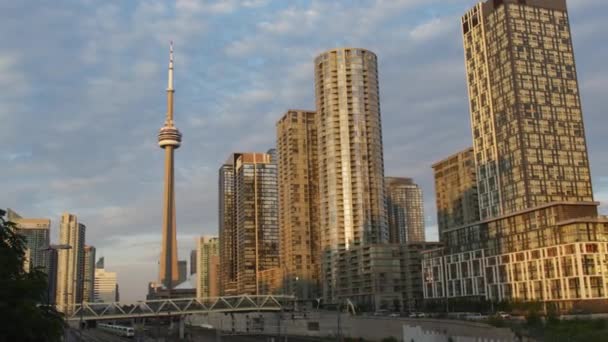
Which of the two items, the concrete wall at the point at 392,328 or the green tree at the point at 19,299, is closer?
the green tree at the point at 19,299

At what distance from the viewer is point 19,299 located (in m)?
33.1

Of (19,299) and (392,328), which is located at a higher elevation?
(19,299)

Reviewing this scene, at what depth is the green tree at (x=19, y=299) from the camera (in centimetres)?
3256

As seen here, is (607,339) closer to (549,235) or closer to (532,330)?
(532,330)

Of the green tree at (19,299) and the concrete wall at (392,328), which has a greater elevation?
the green tree at (19,299)

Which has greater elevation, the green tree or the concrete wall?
the green tree

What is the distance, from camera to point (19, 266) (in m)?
37.3

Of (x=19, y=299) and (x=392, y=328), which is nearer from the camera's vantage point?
(x=19, y=299)

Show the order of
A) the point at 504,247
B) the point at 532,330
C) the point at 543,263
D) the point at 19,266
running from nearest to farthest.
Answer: the point at 19,266
the point at 532,330
the point at 543,263
the point at 504,247

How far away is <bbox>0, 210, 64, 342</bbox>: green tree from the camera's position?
1282 inches

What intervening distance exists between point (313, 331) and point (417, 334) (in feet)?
247

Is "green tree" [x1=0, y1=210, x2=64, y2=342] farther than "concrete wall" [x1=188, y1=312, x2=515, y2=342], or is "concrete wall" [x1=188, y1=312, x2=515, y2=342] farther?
"concrete wall" [x1=188, y1=312, x2=515, y2=342]

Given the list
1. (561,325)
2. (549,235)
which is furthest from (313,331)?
(561,325)

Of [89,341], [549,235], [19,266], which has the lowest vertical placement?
[89,341]
